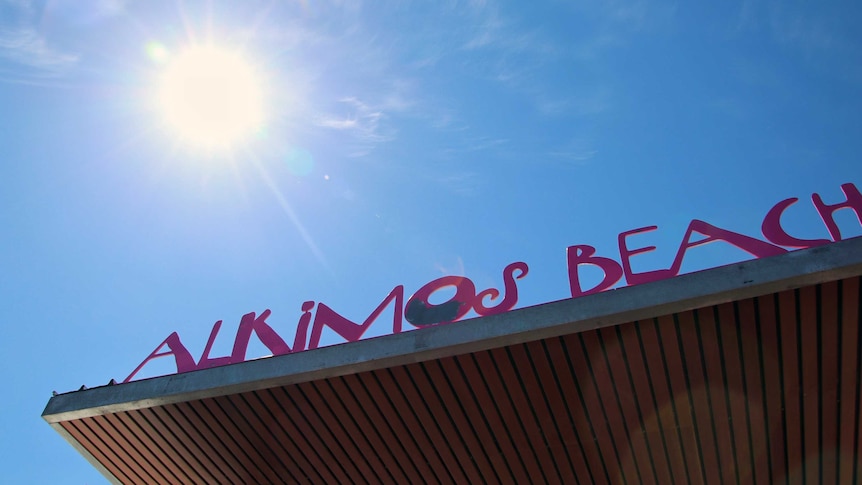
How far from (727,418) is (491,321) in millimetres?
2968

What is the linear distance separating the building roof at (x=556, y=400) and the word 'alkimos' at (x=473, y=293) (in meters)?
0.40

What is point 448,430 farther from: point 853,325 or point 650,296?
point 853,325

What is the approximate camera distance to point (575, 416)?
8430 mm

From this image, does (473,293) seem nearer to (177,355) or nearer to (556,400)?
(556,400)

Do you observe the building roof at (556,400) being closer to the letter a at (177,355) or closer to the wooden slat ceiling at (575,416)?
the wooden slat ceiling at (575,416)

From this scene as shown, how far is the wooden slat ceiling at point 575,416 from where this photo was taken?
7.70 meters

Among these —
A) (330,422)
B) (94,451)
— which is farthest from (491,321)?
(94,451)

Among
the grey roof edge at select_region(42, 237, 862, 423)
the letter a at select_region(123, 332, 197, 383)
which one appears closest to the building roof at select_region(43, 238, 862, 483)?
the grey roof edge at select_region(42, 237, 862, 423)

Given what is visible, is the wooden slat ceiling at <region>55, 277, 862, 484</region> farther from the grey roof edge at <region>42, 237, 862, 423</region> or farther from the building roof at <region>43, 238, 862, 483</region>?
the grey roof edge at <region>42, 237, 862, 423</region>

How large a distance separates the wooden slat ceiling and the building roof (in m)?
0.02

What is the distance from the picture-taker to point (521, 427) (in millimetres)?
8625

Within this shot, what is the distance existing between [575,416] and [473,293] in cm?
188

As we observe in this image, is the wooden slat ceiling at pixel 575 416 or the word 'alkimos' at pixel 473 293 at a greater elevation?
the word 'alkimos' at pixel 473 293

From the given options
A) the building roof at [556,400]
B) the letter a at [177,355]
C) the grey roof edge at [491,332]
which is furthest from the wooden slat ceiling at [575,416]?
the letter a at [177,355]
